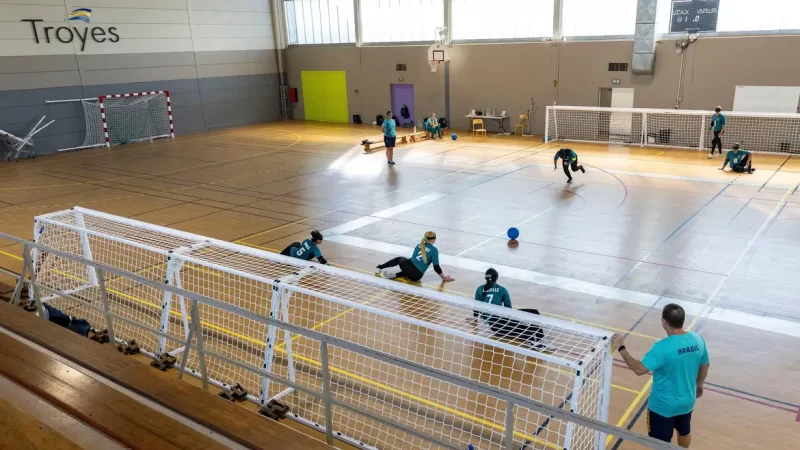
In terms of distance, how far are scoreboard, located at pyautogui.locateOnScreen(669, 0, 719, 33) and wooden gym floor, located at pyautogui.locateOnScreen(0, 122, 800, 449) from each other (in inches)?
203

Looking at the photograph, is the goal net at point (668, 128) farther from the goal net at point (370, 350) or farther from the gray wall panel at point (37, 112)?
the gray wall panel at point (37, 112)

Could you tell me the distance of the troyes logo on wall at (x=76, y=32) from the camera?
28.0 meters

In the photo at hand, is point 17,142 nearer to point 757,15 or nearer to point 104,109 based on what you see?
point 104,109

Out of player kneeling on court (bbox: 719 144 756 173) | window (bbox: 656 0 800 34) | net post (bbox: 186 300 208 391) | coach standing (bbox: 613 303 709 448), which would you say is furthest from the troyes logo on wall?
coach standing (bbox: 613 303 709 448)

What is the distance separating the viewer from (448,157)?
2491 cm

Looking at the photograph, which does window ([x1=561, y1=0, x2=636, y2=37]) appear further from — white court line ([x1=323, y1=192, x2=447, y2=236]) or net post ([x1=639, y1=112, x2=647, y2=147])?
white court line ([x1=323, y1=192, x2=447, y2=236])

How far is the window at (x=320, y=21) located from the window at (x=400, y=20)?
43.7 inches

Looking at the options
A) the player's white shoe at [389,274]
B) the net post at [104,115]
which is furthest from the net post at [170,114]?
the player's white shoe at [389,274]

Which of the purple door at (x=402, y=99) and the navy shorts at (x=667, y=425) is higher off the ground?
the purple door at (x=402, y=99)

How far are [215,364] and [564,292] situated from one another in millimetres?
6224

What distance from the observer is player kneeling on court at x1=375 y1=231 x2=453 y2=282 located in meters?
11.3

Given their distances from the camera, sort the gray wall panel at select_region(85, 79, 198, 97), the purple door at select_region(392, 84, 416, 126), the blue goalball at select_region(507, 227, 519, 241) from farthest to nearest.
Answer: the purple door at select_region(392, 84, 416, 126), the gray wall panel at select_region(85, 79, 198, 97), the blue goalball at select_region(507, 227, 519, 241)

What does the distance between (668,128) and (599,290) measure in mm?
17809

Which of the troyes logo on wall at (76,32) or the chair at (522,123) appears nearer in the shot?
the troyes logo on wall at (76,32)
